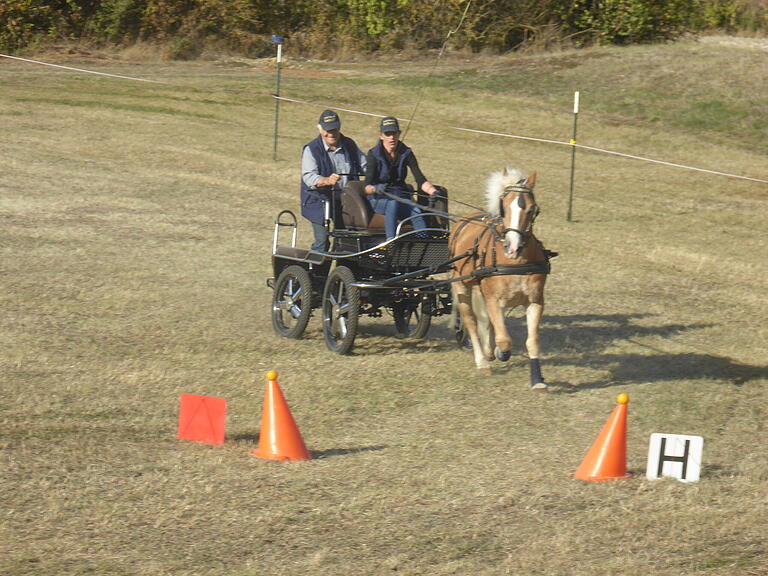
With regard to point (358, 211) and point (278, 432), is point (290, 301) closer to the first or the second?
point (358, 211)

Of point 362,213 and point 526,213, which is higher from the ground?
point 526,213

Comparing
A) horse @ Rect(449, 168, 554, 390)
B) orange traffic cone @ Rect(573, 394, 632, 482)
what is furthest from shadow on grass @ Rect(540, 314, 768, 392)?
orange traffic cone @ Rect(573, 394, 632, 482)

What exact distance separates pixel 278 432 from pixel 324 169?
396 cm

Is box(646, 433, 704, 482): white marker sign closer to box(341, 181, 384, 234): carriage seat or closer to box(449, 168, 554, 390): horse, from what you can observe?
box(449, 168, 554, 390): horse

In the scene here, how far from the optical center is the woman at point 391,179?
30.5 ft

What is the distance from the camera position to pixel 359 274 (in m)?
9.62

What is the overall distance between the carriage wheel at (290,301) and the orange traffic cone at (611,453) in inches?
157

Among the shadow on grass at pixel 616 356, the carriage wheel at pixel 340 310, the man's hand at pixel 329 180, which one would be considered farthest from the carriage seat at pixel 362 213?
the shadow on grass at pixel 616 356

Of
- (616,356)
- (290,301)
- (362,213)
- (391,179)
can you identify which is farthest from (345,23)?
(616,356)

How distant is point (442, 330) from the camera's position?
10734mm

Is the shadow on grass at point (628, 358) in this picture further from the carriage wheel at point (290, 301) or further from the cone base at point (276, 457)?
the cone base at point (276, 457)

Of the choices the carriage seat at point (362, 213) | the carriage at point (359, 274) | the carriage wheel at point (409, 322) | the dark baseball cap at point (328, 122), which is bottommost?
the carriage wheel at point (409, 322)

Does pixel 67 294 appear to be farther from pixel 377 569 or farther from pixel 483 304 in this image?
pixel 377 569

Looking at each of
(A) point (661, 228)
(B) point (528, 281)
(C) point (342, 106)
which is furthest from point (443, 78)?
(B) point (528, 281)
